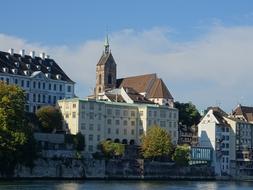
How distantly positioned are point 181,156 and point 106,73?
41457 millimetres

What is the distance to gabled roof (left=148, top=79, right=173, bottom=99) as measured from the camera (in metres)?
141

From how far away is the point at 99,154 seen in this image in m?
114

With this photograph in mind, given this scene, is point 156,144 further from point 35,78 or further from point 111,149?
point 35,78

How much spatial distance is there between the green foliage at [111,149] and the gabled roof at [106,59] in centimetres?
4497

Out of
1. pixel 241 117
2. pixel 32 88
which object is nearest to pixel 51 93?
pixel 32 88

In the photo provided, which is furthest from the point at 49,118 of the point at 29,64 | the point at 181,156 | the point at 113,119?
the point at 181,156

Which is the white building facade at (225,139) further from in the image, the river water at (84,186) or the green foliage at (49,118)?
the river water at (84,186)

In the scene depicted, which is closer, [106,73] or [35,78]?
[35,78]

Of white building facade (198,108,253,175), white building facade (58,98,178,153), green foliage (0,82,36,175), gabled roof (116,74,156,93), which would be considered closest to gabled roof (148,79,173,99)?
gabled roof (116,74,156,93)

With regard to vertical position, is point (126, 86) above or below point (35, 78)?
above

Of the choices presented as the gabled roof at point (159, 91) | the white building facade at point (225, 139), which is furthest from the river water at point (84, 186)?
the gabled roof at point (159, 91)

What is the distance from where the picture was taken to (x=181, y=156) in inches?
4818

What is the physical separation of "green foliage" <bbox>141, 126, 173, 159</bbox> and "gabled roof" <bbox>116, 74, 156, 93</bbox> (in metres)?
27.3

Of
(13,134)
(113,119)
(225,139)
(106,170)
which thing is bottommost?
(106,170)
